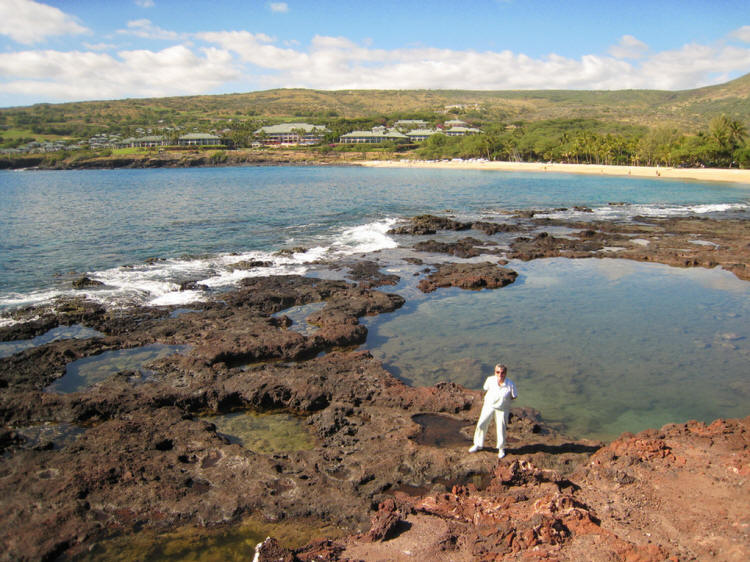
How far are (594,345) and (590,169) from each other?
90.4 m

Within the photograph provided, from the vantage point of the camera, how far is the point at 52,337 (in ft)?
50.9

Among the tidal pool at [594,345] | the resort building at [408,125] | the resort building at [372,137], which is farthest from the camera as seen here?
the resort building at [408,125]

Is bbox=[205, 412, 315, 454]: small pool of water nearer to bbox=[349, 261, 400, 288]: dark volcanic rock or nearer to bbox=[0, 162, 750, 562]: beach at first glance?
bbox=[0, 162, 750, 562]: beach

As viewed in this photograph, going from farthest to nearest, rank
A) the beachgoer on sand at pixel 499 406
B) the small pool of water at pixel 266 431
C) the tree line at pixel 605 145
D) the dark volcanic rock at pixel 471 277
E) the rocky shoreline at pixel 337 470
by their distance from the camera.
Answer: the tree line at pixel 605 145 → the dark volcanic rock at pixel 471 277 → the small pool of water at pixel 266 431 → the beachgoer on sand at pixel 499 406 → the rocky shoreline at pixel 337 470

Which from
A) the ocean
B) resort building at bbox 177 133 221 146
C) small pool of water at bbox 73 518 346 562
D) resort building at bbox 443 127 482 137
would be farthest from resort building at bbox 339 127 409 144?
small pool of water at bbox 73 518 346 562

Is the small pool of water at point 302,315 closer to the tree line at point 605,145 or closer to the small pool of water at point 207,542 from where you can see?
the small pool of water at point 207,542

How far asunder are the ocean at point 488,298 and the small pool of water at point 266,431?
3.42 meters

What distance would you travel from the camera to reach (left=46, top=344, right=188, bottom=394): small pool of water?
12414 millimetres

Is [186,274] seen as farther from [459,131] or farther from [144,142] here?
[144,142]

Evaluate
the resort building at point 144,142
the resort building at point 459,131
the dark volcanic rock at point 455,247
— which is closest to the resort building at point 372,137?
the resort building at point 459,131

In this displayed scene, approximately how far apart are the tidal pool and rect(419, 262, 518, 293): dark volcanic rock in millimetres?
569

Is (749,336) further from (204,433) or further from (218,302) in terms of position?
(218,302)

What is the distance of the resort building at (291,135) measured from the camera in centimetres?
17700

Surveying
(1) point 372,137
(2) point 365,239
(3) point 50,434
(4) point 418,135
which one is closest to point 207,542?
(3) point 50,434
